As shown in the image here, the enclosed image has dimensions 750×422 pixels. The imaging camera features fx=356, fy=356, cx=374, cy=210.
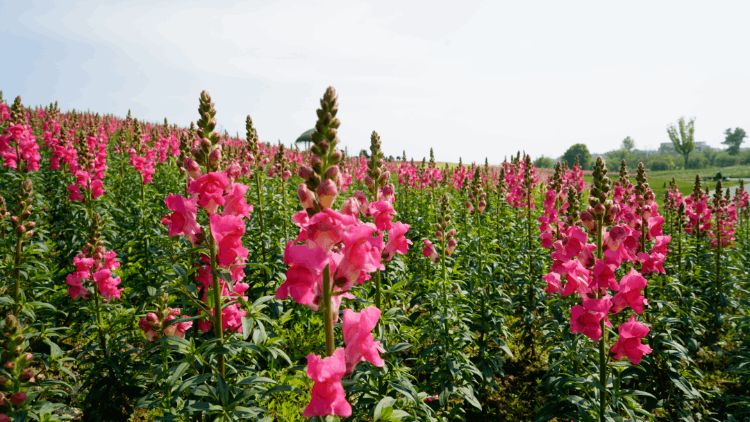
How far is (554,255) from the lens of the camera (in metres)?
4.28

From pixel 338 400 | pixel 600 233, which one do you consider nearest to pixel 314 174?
pixel 338 400

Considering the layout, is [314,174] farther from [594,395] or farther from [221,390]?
[594,395]

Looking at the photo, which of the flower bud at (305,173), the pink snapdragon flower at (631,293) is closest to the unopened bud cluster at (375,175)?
the flower bud at (305,173)

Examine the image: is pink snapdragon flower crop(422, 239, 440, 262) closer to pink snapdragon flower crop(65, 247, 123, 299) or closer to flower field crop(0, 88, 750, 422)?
flower field crop(0, 88, 750, 422)

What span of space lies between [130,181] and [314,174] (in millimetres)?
9922

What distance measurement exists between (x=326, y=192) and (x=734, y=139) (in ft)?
426

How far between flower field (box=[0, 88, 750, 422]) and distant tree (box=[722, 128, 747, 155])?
118 meters

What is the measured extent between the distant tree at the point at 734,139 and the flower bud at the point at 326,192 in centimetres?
12768

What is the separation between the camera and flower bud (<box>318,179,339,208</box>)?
181 cm

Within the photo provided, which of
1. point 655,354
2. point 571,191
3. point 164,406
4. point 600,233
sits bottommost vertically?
point 655,354

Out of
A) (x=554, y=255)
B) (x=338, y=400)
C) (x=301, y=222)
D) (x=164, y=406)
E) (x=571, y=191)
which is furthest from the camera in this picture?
(x=571, y=191)

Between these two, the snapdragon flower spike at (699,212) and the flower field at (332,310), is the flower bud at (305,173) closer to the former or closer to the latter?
the flower field at (332,310)

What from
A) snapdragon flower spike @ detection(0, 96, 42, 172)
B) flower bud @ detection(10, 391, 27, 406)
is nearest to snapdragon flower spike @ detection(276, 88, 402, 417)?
flower bud @ detection(10, 391, 27, 406)

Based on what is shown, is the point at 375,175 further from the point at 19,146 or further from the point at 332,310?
the point at 19,146
